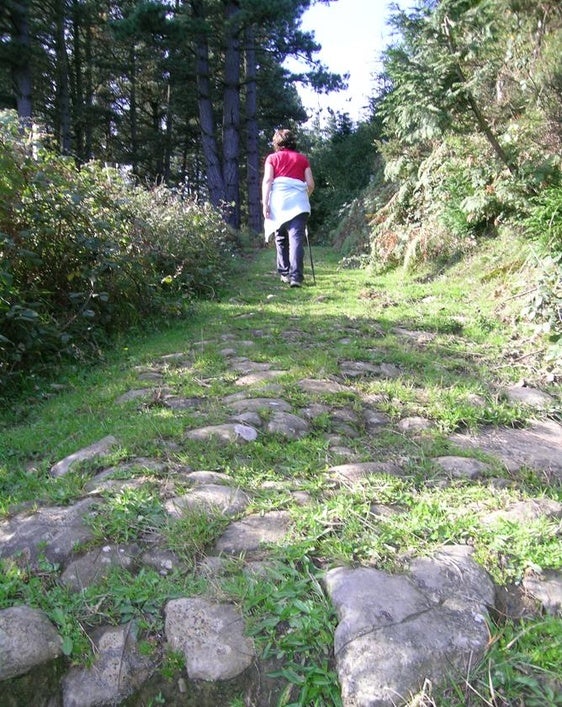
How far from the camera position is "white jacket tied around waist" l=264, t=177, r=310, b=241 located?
7.06 m

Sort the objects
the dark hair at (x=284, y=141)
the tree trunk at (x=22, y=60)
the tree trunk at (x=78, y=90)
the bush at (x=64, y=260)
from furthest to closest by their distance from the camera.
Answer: the tree trunk at (x=78, y=90) < the tree trunk at (x=22, y=60) < the dark hair at (x=284, y=141) < the bush at (x=64, y=260)

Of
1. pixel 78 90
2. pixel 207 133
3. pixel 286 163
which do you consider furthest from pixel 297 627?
pixel 78 90

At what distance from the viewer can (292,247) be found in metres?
7.20

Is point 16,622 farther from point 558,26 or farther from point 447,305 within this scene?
point 558,26

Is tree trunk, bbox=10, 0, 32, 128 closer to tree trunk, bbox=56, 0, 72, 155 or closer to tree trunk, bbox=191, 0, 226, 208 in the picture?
tree trunk, bbox=56, 0, 72, 155

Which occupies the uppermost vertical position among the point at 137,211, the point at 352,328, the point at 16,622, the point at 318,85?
the point at 318,85

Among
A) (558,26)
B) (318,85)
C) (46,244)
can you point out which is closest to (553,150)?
(558,26)

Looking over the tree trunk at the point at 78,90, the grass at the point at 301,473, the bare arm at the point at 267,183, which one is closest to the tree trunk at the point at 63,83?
the tree trunk at the point at 78,90

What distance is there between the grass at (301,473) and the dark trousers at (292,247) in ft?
7.09

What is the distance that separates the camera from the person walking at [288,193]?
23.2 feet

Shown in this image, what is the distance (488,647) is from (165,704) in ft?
3.07

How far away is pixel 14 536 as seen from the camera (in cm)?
206

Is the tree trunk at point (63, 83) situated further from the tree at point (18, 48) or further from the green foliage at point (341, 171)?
the green foliage at point (341, 171)

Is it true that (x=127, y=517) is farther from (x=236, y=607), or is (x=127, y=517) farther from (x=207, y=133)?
(x=207, y=133)
